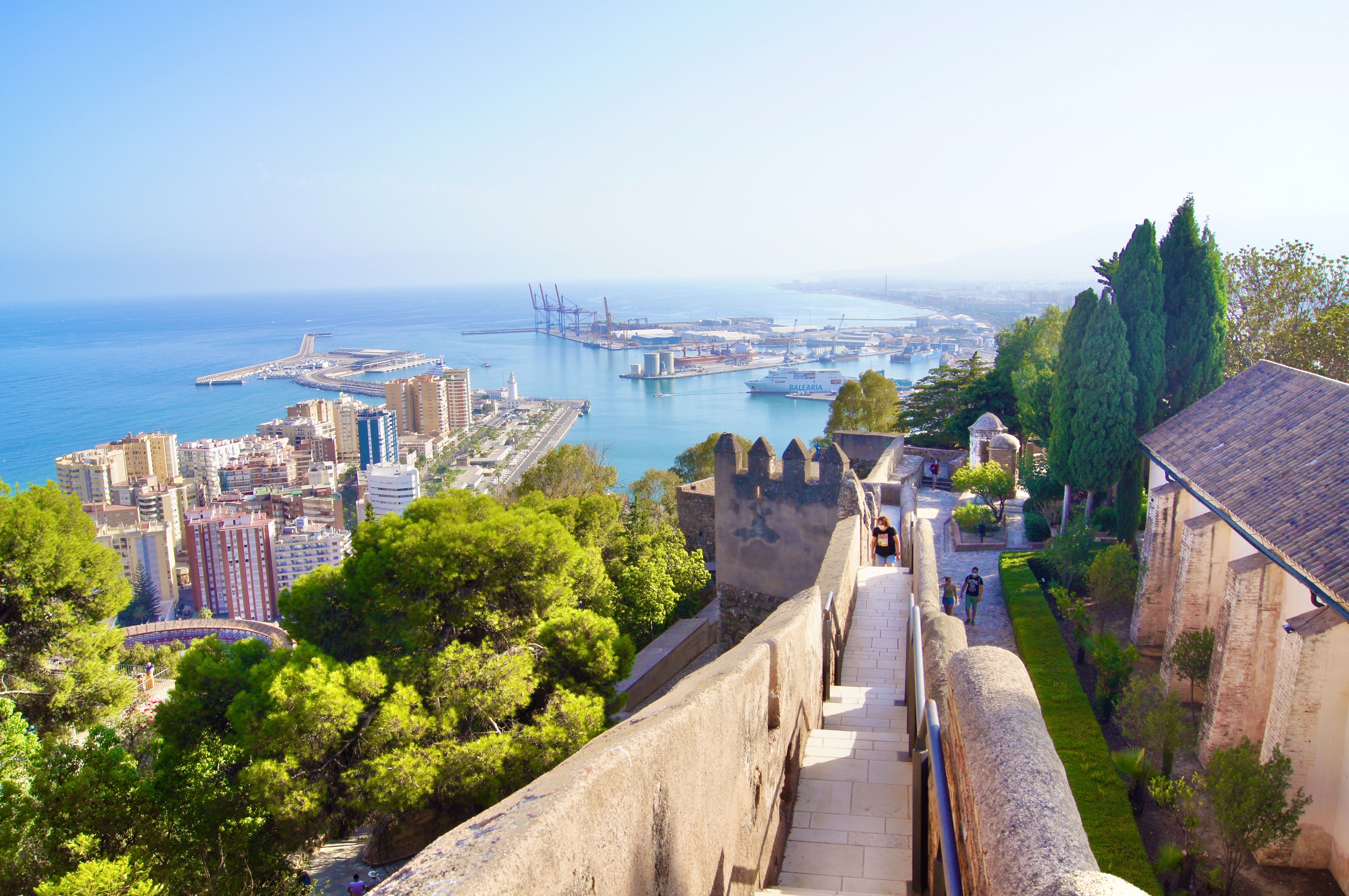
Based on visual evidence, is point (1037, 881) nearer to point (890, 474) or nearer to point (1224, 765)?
point (1224, 765)

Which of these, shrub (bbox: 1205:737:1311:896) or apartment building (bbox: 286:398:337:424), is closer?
shrub (bbox: 1205:737:1311:896)

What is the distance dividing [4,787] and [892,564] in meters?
10.0

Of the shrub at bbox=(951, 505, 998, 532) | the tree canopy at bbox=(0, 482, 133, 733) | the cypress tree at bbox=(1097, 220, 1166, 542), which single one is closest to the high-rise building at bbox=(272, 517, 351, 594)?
the tree canopy at bbox=(0, 482, 133, 733)

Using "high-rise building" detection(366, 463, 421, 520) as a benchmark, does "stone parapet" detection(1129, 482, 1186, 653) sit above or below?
above

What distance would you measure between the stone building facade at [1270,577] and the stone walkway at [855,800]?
10.9 ft

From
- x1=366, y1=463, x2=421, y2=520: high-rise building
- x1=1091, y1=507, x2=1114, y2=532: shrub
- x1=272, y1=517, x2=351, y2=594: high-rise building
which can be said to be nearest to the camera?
x1=1091, y1=507, x2=1114, y2=532: shrub

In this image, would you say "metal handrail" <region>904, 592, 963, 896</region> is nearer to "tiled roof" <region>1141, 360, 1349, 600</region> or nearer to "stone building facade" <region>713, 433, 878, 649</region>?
"tiled roof" <region>1141, 360, 1349, 600</region>

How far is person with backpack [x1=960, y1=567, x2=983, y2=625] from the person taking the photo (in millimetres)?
11539

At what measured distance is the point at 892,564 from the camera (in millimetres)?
11547

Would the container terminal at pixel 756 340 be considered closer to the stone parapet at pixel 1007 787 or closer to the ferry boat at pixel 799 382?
the ferry boat at pixel 799 382

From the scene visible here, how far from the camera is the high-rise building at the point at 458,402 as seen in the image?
8756cm

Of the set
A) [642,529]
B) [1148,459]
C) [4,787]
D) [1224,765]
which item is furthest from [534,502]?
[1224,765]

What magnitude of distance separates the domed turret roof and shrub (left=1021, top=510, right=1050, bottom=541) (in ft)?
12.4

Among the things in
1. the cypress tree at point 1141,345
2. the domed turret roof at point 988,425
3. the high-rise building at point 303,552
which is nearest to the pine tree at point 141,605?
the high-rise building at point 303,552
